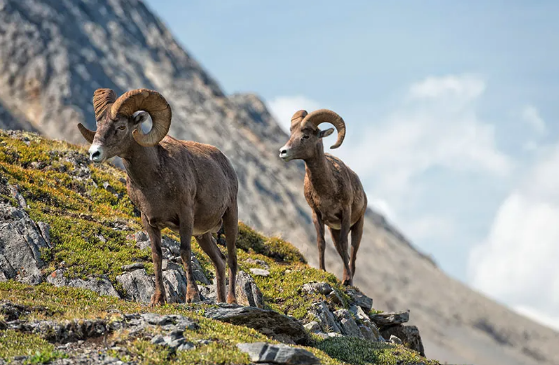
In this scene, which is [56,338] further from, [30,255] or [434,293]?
[434,293]

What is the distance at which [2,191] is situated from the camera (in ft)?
58.5

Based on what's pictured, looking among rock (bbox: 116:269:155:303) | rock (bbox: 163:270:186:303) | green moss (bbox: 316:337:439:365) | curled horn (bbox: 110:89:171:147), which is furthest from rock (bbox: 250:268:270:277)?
curled horn (bbox: 110:89:171:147)

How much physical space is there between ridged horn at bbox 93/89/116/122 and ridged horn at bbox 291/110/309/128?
7.06 m

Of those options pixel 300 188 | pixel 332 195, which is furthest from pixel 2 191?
pixel 300 188

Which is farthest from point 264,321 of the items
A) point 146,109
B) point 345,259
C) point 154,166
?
point 345,259

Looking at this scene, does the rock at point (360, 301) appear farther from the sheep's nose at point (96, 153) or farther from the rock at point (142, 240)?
the sheep's nose at point (96, 153)

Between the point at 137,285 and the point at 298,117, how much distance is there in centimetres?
681

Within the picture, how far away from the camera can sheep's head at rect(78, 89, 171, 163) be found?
12.4 m

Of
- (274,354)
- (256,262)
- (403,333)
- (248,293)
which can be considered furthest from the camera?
(256,262)

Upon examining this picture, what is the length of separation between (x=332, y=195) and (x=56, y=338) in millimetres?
10440

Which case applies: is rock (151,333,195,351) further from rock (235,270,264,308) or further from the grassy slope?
rock (235,270,264,308)

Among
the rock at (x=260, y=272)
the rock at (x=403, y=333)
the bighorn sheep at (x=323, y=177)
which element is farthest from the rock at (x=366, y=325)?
the rock at (x=260, y=272)

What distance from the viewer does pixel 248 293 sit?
1575 cm

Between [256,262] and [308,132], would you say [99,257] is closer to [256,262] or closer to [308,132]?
[256,262]
